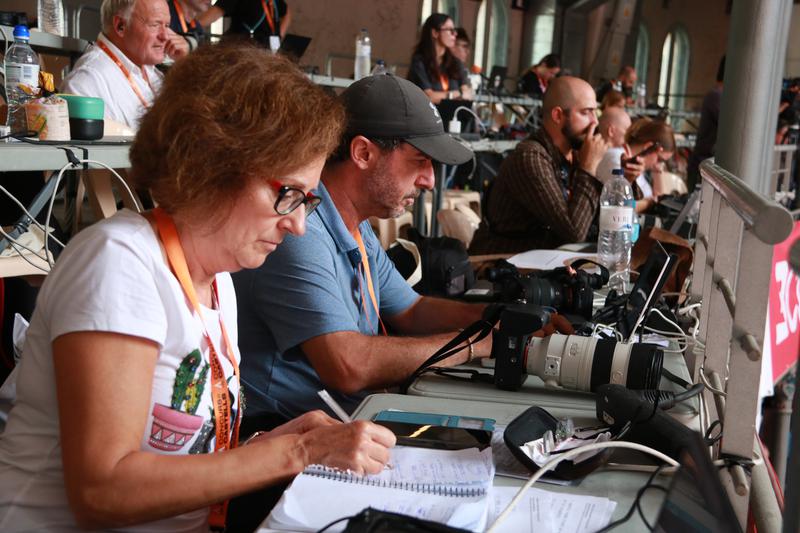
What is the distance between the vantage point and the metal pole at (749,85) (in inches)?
112

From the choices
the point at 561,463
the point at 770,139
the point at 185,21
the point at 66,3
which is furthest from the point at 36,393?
the point at 66,3

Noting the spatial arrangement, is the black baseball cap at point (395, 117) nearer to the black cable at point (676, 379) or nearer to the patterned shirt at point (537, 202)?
the black cable at point (676, 379)

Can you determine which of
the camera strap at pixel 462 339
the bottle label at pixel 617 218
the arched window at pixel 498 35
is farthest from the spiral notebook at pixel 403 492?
the arched window at pixel 498 35

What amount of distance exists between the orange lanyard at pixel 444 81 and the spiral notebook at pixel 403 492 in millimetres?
5226

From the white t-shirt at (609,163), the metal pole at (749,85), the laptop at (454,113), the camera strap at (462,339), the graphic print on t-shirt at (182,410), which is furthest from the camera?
the laptop at (454,113)

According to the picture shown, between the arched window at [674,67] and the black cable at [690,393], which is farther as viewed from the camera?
the arched window at [674,67]

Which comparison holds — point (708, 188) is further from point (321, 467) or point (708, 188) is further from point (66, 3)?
point (66, 3)

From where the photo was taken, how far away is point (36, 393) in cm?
101

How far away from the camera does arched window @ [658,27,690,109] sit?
16.8 m

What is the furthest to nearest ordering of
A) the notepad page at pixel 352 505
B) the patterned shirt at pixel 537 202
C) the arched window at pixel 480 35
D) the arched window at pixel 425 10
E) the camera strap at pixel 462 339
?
the arched window at pixel 480 35
the arched window at pixel 425 10
the patterned shirt at pixel 537 202
the camera strap at pixel 462 339
the notepad page at pixel 352 505

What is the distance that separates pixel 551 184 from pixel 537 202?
0.08 m

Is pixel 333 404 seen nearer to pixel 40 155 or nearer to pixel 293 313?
pixel 293 313

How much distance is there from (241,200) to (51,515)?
450mm

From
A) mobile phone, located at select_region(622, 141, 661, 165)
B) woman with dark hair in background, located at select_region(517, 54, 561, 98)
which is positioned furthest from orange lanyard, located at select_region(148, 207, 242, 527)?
woman with dark hair in background, located at select_region(517, 54, 561, 98)
